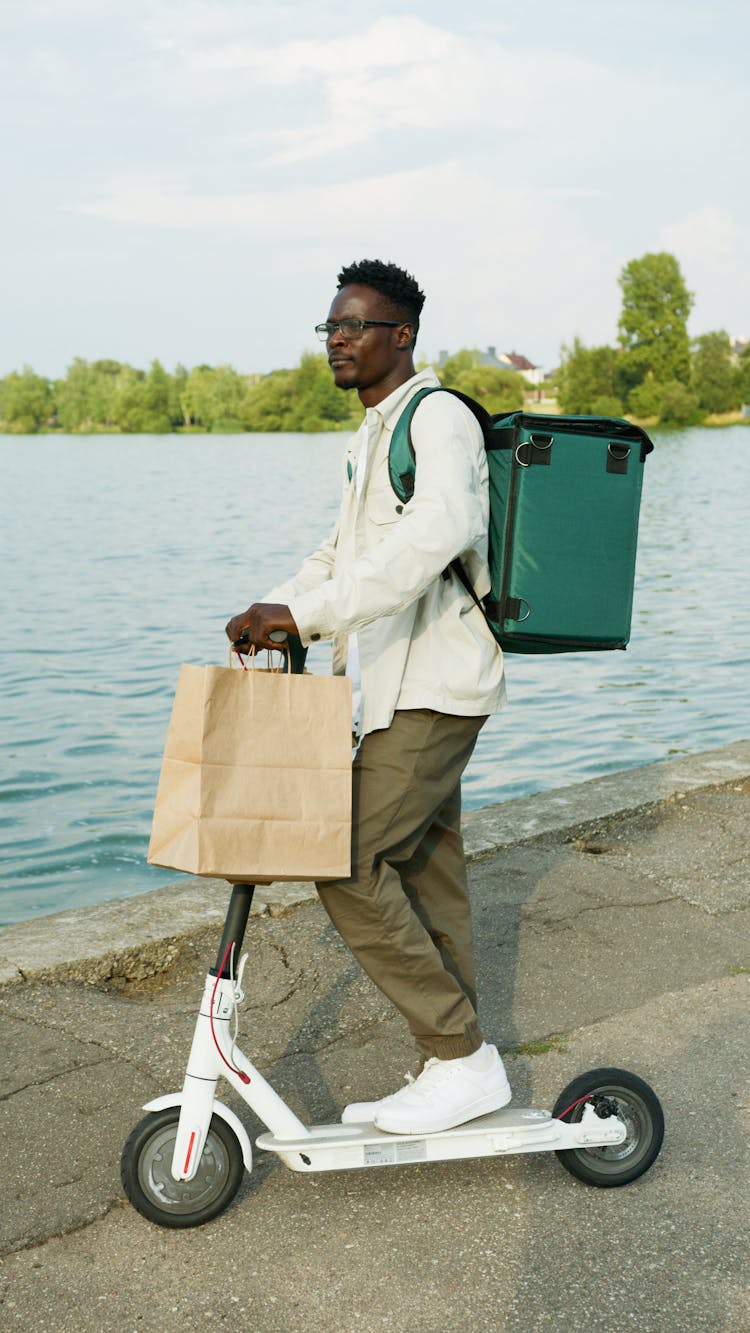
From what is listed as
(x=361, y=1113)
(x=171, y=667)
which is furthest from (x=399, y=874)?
(x=171, y=667)

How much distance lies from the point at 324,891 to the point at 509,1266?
884 millimetres

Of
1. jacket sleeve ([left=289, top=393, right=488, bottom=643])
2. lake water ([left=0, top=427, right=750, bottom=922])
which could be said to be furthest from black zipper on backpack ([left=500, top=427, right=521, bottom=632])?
lake water ([left=0, top=427, right=750, bottom=922])

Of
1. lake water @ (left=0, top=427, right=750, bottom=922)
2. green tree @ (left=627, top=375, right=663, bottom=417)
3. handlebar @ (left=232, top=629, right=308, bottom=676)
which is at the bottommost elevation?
green tree @ (left=627, top=375, right=663, bottom=417)

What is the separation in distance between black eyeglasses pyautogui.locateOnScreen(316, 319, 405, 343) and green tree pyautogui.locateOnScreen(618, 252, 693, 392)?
4718 inches

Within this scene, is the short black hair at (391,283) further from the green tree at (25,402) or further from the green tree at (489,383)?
the green tree at (25,402)

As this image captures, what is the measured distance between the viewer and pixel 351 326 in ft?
11.0

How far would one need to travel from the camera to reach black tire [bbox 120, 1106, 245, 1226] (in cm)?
324

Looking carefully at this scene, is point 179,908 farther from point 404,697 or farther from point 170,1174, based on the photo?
point 404,697

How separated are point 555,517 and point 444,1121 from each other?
1404 mm

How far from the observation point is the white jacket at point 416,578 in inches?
121

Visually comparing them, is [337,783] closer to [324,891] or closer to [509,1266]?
[324,891]

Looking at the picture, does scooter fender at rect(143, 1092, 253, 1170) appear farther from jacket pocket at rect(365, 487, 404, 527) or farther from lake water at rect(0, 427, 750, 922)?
lake water at rect(0, 427, 750, 922)

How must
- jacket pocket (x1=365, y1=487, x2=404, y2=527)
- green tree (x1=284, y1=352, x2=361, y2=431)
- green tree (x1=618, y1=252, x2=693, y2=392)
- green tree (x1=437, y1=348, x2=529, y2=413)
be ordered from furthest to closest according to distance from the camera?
green tree (x1=284, y1=352, x2=361, y2=431), green tree (x1=618, y1=252, x2=693, y2=392), green tree (x1=437, y1=348, x2=529, y2=413), jacket pocket (x1=365, y1=487, x2=404, y2=527)

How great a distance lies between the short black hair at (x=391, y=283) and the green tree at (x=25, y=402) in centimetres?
14355
